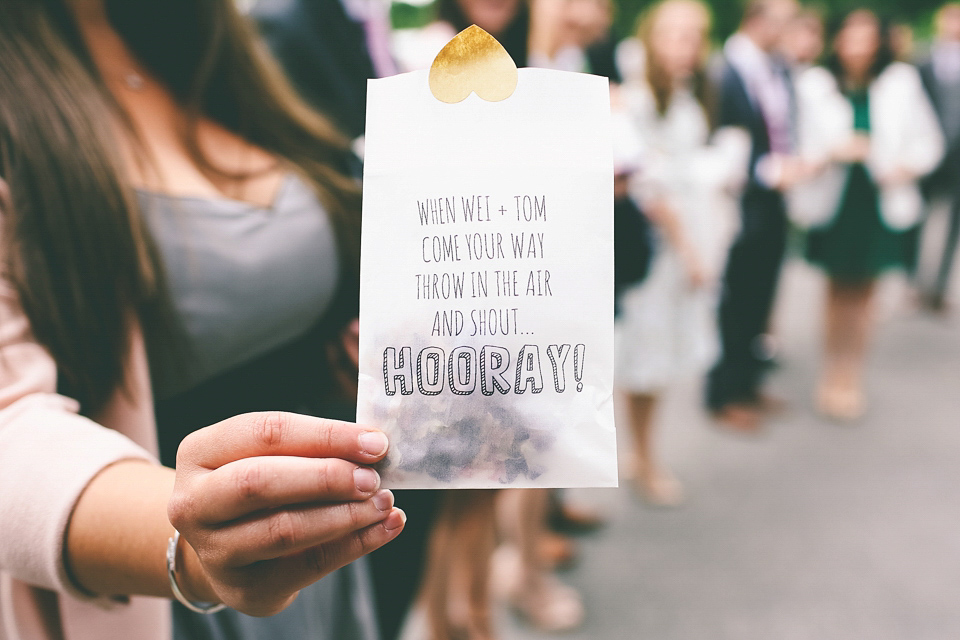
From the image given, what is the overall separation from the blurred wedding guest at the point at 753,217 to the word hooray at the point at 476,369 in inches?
103

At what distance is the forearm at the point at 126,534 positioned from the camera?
1.64 ft

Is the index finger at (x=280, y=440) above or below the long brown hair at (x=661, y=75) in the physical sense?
below

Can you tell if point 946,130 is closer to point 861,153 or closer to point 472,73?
point 861,153

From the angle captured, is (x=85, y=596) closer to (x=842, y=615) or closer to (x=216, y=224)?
(x=216, y=224)

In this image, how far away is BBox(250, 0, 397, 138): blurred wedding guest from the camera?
1060mm

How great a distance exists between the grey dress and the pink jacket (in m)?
0.08

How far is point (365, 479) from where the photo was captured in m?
0.45

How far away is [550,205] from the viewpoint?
474 millimetres

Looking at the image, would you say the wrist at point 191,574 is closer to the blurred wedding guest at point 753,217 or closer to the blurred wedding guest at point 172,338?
the blurred wedding guest at point 172,338

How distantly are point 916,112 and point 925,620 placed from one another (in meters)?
2.14

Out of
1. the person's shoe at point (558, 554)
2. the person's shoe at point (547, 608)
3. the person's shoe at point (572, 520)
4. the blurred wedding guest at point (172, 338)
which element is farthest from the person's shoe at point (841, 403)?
the blurred wedding guest at point (172, 338)

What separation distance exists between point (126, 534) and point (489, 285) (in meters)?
0.36

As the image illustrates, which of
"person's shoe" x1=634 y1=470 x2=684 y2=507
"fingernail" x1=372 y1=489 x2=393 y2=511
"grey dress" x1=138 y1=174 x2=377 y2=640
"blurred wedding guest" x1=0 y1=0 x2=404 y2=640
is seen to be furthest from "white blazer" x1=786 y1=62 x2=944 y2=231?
"fingernail" x1=372 y1=489 x2=393 y2=511

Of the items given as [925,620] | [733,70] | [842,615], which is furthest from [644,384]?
[733,70]
